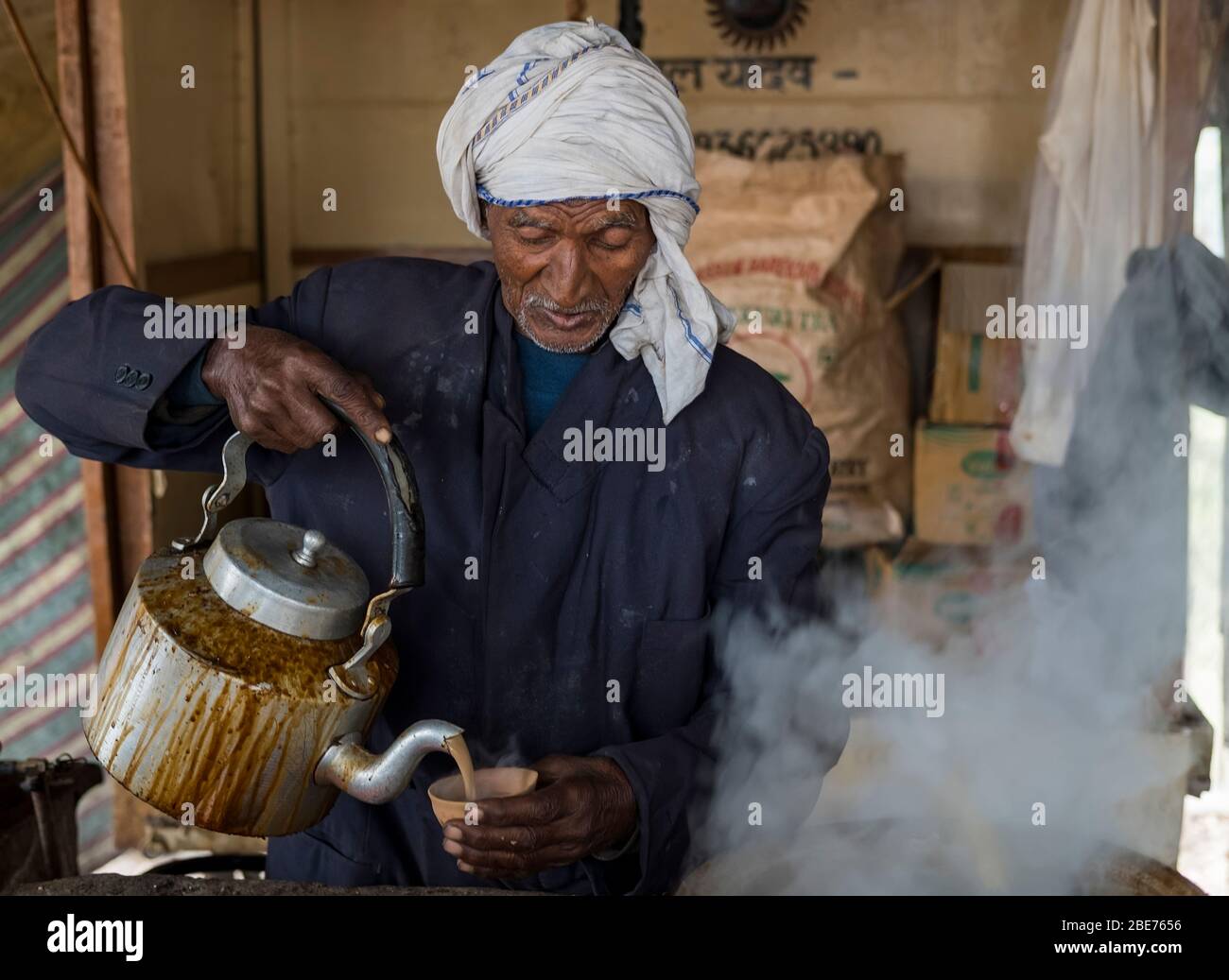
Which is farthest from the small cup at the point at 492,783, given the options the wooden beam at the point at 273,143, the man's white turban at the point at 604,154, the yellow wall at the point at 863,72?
the wooden beam at the point at 273,143

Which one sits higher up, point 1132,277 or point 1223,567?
point 1132,277

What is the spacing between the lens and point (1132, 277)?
10.1ft

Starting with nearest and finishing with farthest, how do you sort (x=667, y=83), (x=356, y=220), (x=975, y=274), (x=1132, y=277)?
(x=667, y=83) < (x=1132, y=277) < (x=975, y=274) < (x=356, y=220)

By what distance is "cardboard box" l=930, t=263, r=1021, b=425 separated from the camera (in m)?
4.35

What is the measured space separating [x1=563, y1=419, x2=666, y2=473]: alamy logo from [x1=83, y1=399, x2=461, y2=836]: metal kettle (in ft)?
1.34

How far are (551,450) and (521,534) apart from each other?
0.13 meters

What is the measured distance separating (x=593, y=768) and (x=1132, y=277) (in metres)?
1.98

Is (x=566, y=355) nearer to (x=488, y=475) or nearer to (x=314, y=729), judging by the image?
(x=488, y=475)

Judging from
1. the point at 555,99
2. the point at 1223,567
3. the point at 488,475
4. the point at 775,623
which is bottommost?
the point at 1223,567

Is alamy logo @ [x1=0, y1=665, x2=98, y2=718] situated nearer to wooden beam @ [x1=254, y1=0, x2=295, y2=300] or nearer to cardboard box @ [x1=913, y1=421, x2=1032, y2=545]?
wooden beam @ [x1=254, y1=0, x2=295, y2=300]

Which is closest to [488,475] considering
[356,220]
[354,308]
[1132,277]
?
[354,308]

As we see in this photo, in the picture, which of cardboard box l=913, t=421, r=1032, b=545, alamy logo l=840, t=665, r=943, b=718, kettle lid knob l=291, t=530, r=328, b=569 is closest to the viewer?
kettle lid knob l=291, t=530, r=328, b=569
